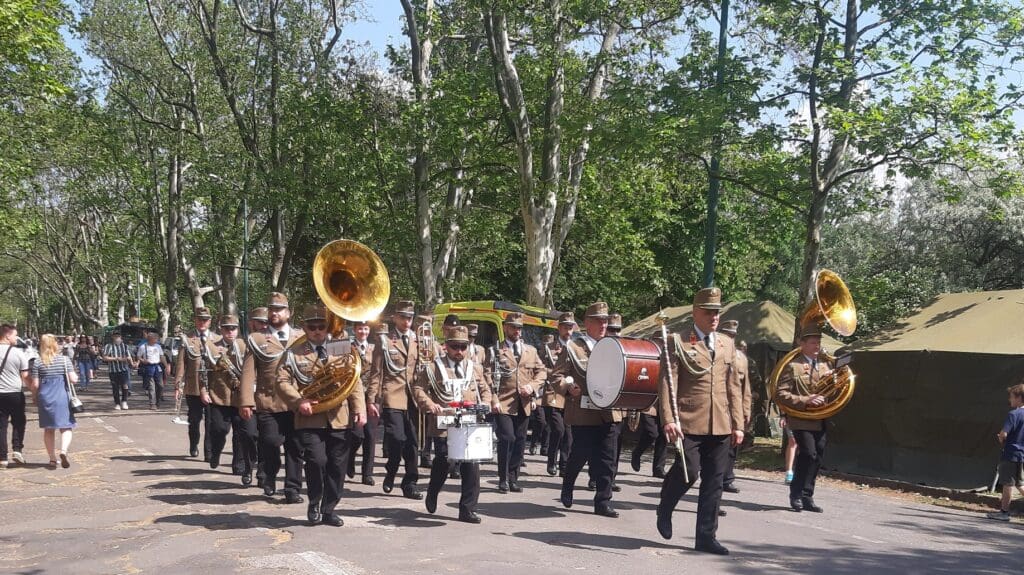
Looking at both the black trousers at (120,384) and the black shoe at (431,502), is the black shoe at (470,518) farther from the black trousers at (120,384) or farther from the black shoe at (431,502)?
the black trousers at (120,384)

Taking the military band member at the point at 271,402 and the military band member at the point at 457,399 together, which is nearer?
the military band member at the point at 457,399

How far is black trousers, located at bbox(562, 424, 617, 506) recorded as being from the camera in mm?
9602

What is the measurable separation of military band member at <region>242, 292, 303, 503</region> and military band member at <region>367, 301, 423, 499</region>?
37.4 inches

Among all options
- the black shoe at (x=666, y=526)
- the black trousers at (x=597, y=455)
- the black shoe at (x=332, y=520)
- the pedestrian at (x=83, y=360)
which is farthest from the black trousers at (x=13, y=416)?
Result: the pedestrian at (x=83, y=360)

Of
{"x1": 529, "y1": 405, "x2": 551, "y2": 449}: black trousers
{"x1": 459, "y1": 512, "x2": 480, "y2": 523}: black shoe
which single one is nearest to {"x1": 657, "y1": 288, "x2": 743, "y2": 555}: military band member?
{"x1": 459, "y1": 512, "x2": 480, "y2": 523}: black shoe

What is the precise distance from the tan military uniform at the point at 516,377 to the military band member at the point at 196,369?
149 inches

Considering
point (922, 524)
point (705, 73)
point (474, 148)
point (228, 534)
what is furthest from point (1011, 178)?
point (474, 148)

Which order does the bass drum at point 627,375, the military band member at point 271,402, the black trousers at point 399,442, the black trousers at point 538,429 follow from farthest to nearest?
1. the black trousers at point 538,429
2. the black trousers at point 399,442
3. the military band member at point 271,402
4. the bass drum at point 627,375

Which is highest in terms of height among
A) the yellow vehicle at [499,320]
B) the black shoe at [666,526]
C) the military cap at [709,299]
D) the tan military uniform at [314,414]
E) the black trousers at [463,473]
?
the yellow vehicle at [499,320]

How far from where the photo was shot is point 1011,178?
561 inches

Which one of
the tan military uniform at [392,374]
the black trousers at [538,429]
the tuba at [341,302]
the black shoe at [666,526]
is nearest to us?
the black shoe at [666,526]

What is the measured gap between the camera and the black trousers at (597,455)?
378 inches

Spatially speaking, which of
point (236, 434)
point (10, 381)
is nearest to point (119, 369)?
point (10, 381)

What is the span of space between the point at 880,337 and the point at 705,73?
530 centimetres
